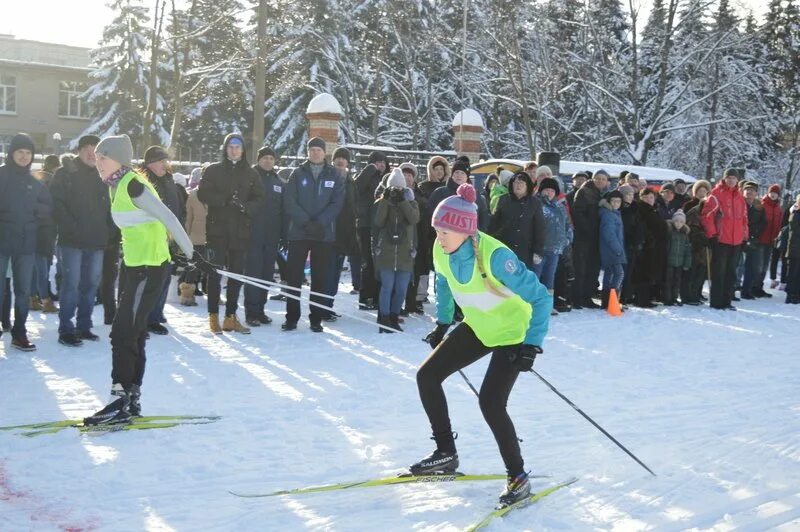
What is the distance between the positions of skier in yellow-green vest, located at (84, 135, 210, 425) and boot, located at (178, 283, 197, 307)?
557 cm

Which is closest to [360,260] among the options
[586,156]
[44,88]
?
[586,156]

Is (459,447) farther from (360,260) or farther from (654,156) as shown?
(654,156)

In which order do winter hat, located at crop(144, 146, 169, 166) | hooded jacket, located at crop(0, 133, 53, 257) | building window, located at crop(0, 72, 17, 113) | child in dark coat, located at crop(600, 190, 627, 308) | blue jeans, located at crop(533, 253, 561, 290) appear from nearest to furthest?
1. winter hat, located at crop(144, 146, 169, 166)
2. hooded jacket, located at crop(0, 133, 53, 257)
3. blue jeans, located at crop(533, 253, 561, 290)
4. child in dark coat, located at crop(600, 190, 627, 308)
5. building window, located at crop(0, 72, 17, 113)

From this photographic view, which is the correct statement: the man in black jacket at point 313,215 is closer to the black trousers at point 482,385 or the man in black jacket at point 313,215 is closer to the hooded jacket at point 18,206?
the hooded jacket at point 18,206

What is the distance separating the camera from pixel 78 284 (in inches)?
356

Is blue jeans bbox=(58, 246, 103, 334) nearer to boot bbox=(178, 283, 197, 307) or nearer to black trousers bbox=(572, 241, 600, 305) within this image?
boot bbox=(178, 283, 197, 307)

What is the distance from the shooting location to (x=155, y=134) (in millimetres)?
43812

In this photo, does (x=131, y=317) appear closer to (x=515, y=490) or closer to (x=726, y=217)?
(x=515, y=490)

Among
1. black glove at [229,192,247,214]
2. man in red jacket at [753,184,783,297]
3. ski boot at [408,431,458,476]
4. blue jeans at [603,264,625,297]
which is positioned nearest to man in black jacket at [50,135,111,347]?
black glove at [229,192,247,214]

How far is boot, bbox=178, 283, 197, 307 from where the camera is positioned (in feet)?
39.1

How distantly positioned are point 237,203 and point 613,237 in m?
5.92

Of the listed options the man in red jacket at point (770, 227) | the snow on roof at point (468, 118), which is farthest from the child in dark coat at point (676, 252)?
the snow on roof at point (468, 118)

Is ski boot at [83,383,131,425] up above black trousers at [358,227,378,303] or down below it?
below

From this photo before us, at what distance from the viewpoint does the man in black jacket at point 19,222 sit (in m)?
8.54
